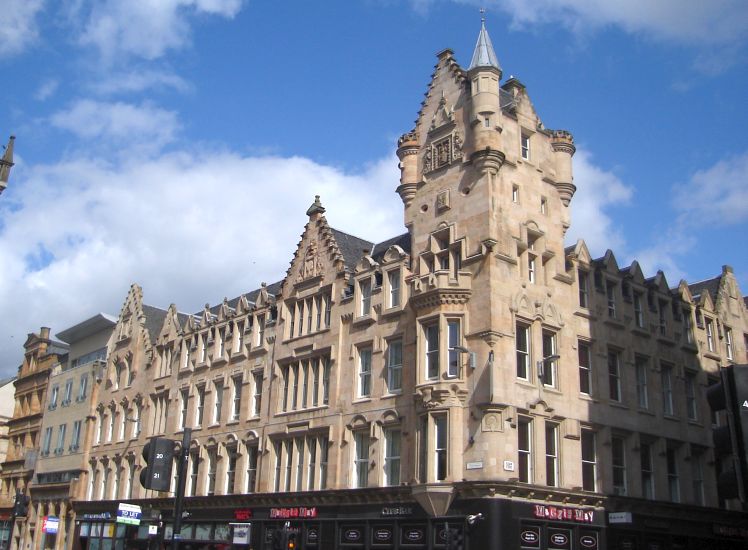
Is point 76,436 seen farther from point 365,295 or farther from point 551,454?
point 551,454

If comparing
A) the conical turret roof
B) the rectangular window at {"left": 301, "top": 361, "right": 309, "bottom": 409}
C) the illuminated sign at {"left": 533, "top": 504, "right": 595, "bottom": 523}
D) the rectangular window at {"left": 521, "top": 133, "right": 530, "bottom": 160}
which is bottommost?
the illuminated sign at {"left": 533, "top": 504, "right": 595, "bottom": 523}

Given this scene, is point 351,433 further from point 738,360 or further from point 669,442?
point 738,360

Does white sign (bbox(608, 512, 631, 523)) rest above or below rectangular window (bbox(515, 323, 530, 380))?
below

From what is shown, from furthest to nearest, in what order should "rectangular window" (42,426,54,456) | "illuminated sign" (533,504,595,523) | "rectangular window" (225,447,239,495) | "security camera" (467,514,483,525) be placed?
"rectangular window" (42,426,54,456)
"rectangular window" (225,447,239,495)
"illuminated sign" (533,504,595,523)
"security camera" (467,514,483,525)

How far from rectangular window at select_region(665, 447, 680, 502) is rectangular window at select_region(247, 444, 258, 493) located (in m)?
20.8

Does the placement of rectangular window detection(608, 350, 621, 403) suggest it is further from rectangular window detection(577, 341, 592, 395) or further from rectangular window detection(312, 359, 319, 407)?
rectangular window detection(312, 359, 319, 407)

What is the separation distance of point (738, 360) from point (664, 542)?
14.1 m

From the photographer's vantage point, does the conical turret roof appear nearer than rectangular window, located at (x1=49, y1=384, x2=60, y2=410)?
Yes

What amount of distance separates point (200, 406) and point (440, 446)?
21.1 meters

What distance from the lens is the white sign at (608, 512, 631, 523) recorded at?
33281 mm

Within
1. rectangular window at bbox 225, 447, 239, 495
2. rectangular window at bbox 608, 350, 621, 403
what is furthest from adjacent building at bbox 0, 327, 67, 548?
rectangular window at bbox 608, 350, 621, 403

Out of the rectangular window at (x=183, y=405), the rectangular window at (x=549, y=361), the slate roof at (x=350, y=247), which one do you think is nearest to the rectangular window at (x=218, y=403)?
the rectangular window at (x=183, y=405)

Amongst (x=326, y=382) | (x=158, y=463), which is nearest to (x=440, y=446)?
(x=326, y=382)

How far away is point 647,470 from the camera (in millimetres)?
37906
